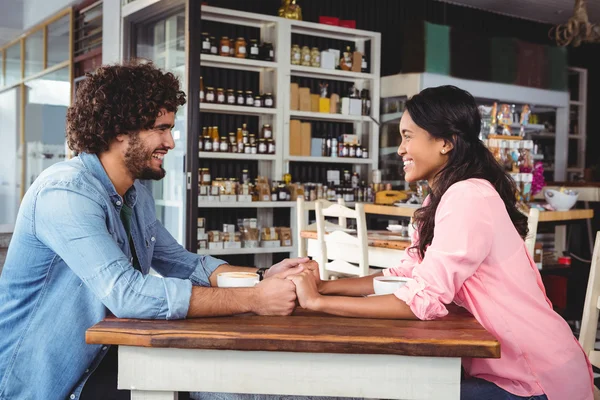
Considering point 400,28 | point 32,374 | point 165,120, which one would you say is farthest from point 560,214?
point 32,374

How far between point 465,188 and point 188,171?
2867 millimetres

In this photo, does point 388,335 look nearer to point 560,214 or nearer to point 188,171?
point 188,171

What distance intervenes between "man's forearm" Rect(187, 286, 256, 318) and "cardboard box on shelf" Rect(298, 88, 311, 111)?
4.99 m

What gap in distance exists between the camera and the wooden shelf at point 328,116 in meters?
6.28

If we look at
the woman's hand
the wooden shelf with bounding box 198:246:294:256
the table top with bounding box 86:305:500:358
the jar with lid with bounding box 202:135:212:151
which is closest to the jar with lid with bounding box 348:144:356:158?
the wooden shelf with bounding box 198:246:294:256

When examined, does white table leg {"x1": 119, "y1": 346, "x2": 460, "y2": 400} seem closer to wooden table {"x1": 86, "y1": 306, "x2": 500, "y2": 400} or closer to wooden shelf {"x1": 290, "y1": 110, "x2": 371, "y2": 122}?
wooden table {"x1": 86, "y1": 306, "x2": 500, "y2": 400}

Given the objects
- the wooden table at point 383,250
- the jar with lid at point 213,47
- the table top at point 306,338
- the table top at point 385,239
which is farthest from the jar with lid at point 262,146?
the table top at point 306,338

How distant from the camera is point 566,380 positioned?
5.14ft

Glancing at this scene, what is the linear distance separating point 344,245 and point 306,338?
2.68m

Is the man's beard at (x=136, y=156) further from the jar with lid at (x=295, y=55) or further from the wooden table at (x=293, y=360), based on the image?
the jar with lid at (x=295, y=55)

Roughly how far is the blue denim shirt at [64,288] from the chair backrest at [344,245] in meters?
Answer: 2.13

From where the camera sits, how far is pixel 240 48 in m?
5.92

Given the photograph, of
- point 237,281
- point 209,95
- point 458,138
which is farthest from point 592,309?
point 209,95

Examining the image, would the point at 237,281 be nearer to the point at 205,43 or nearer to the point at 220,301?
the point at 220,301
